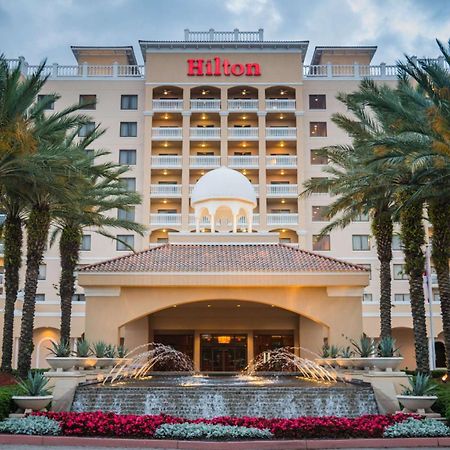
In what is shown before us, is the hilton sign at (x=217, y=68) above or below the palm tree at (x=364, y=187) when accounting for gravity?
above

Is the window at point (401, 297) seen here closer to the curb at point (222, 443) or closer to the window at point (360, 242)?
the window at point (360, 242)

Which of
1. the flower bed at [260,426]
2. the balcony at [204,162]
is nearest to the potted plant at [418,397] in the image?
the flower bed at [260,426]

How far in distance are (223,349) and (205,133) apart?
26.6 m

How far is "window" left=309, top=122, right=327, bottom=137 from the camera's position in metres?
64.1

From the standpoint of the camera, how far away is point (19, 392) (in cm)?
2112

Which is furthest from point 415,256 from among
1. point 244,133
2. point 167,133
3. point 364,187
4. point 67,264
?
point 167,133

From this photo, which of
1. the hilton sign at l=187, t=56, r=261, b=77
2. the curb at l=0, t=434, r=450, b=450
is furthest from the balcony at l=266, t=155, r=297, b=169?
the curb at l=0, t=434, r=450, b=450

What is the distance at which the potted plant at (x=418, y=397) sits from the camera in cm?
2046

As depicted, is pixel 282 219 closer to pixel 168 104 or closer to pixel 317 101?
pixel 317 101

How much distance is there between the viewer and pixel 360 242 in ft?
203

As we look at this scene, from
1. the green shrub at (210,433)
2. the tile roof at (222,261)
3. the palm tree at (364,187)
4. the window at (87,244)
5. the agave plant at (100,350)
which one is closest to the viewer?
the green shrub at (210,433)

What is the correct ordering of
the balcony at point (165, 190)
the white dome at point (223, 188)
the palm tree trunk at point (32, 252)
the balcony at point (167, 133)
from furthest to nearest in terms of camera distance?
the balcony at point (167, 133) → the balcony at point (165, 190) → the white dome at point (223, 188) → the palm tree trunk at point (32, 252)

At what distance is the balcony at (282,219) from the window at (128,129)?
1505 cm

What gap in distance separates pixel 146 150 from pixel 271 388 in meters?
44.1
